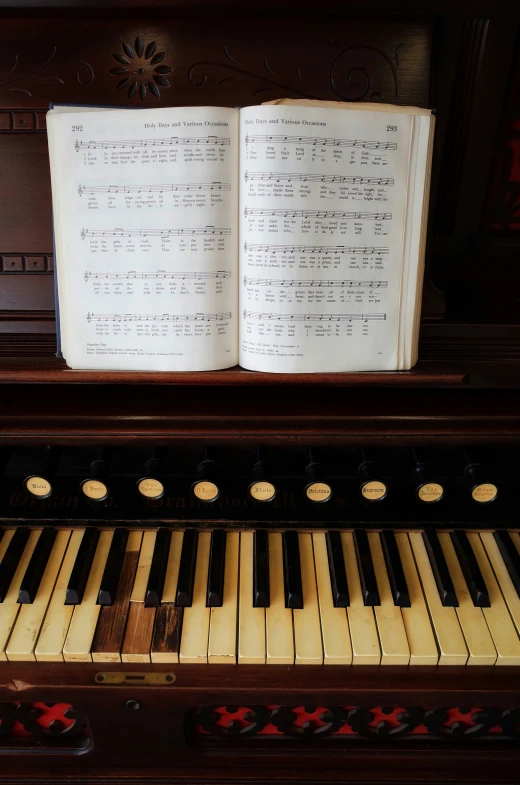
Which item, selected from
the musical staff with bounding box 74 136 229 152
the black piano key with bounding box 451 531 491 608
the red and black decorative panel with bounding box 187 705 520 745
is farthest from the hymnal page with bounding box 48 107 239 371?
the red and black decorative panel with bounding box 187 705 520 745

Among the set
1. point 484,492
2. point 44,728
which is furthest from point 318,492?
point 44,728

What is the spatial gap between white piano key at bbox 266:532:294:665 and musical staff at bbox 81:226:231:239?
660 millimetres

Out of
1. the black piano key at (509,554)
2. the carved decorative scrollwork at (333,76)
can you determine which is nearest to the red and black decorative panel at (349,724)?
the black piano key at (509,554)

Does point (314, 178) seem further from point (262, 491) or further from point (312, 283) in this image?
point (262, 491)

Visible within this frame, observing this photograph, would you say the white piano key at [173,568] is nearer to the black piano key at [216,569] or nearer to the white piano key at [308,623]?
the black piano key at [216,569]

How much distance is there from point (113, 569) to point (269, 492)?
0.35 m

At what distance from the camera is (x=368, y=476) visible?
105 cm

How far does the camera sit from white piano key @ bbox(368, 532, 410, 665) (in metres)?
1.00

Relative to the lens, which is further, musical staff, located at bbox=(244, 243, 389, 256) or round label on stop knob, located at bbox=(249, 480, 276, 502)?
round label on stop knob, located at bbox=(249, 480, 276, 502)

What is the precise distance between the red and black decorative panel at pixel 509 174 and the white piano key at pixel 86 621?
111 centimetres

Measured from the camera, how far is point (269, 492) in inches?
42.6

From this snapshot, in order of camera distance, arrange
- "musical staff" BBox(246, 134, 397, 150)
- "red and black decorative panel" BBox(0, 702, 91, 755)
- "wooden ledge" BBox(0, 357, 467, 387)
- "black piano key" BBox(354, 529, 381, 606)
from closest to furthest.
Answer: "musical staff" BBox(246, 134, 397, 150) → "wooden ledge" BBox(0, 357, 467, 387) → "black piano key" BBox(354, 529, 381, 606) → "red and black decorative panel" BBox(0, 702, 91, 755)

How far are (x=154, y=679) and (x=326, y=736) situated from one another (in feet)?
1.42

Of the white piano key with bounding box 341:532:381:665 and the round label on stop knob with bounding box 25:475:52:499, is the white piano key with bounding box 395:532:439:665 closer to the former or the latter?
the white piano key with bounding box 341:532:381:665
